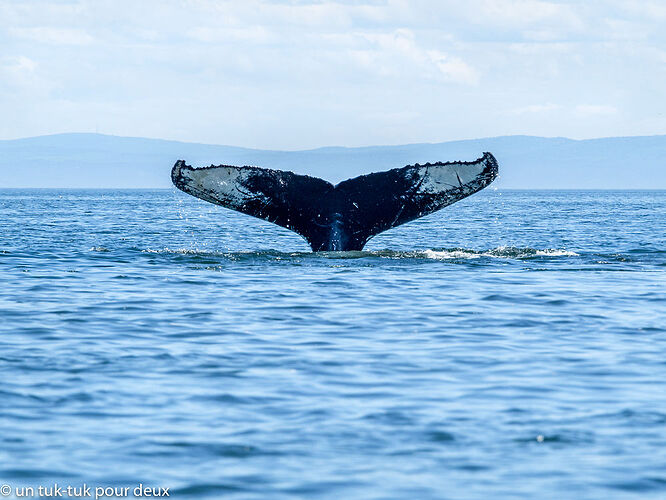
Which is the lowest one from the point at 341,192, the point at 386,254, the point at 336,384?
the point at 336,384

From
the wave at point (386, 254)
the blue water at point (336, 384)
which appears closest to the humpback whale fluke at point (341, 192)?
the blue water at point (336, 384)

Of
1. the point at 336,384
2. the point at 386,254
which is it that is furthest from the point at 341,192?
the point at 336,384

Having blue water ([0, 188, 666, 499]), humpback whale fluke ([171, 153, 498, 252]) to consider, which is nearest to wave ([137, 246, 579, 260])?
blue water ([0, 188, 666, 499])

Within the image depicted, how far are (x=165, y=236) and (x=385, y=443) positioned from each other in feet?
80.1

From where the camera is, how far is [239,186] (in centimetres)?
1433

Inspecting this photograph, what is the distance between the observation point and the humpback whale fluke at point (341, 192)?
14.0 meters

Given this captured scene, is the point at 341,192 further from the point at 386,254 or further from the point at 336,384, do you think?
the point at 336,384

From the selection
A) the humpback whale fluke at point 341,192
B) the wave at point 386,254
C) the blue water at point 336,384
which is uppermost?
the humpback whale fluke at point 341,192

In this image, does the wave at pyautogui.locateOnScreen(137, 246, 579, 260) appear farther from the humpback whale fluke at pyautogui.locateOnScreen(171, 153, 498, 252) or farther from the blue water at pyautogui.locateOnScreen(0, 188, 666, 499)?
the humpback whale fluke at pyautogui.locateOnScreen(171, 153, 498, 252)

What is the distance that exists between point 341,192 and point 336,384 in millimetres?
6835

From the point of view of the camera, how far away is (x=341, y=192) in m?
15.1

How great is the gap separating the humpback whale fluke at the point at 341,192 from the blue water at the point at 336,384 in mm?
838

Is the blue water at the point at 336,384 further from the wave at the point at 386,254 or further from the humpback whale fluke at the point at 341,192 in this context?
the wave at the point at 386,254

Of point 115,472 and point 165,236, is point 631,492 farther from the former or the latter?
point 165,236
